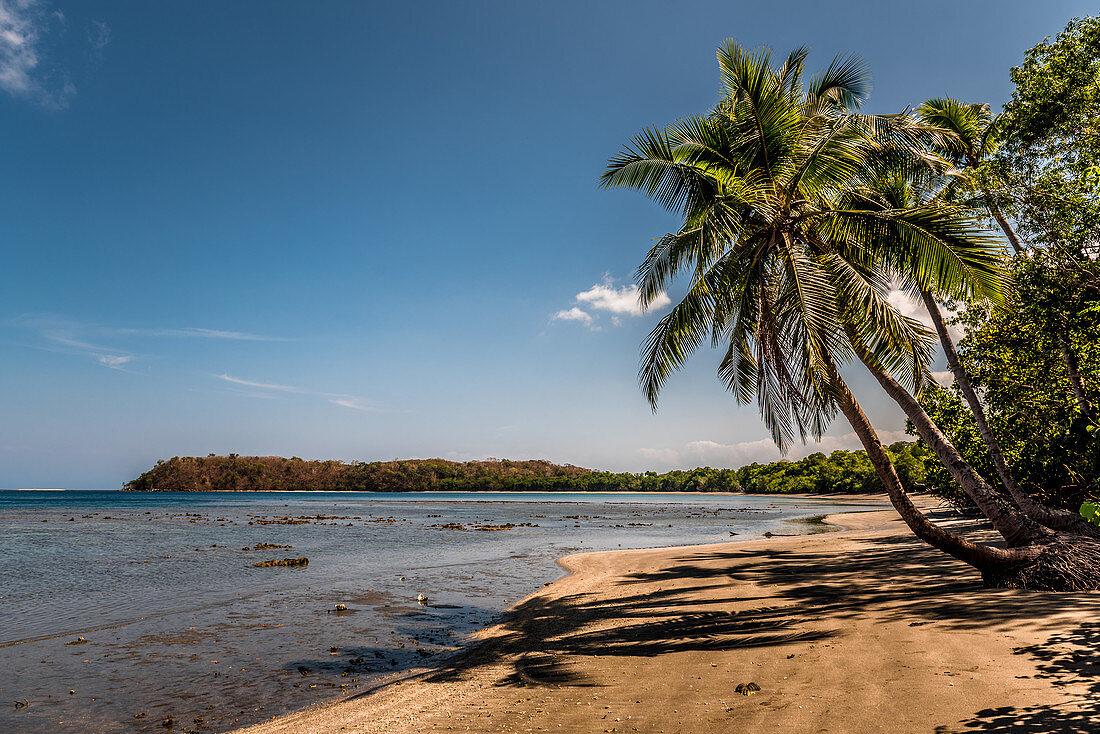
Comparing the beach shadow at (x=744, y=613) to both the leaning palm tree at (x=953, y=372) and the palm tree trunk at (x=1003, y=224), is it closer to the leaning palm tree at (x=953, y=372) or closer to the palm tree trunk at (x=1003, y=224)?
the leaning palm tree at (x=953, y=372)

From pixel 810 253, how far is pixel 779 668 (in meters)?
8.06

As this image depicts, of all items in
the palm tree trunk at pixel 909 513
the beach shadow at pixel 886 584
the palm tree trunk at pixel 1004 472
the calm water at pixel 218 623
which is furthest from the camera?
the palm tree trunk at pixel 1004 472

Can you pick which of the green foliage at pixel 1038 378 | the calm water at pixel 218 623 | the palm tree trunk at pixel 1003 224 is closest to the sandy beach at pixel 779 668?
the calm water at pixel 218 623

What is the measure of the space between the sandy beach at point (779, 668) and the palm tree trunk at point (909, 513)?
0.59 meters

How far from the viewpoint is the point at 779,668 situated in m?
6.85

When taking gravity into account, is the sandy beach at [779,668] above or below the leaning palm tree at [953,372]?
below

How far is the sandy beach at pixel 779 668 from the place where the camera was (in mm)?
5348

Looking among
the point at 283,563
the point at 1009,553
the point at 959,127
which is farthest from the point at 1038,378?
the point at 283,563

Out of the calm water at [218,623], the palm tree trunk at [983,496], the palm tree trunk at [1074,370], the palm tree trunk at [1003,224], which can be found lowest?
the calm water at [218,623]

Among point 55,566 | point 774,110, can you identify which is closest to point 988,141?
point 774,110

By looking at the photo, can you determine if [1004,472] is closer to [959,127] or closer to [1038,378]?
[1038,378]

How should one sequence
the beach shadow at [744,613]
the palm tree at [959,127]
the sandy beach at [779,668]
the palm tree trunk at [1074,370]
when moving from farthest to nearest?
the palm tree at [959,127] < the palm tree trunk at [1074,370] < the beach shadow at [744,613] < the sandy beach at [779,668]

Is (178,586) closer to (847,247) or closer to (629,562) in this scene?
(629,562)

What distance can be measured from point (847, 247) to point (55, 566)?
2996 centimetres
